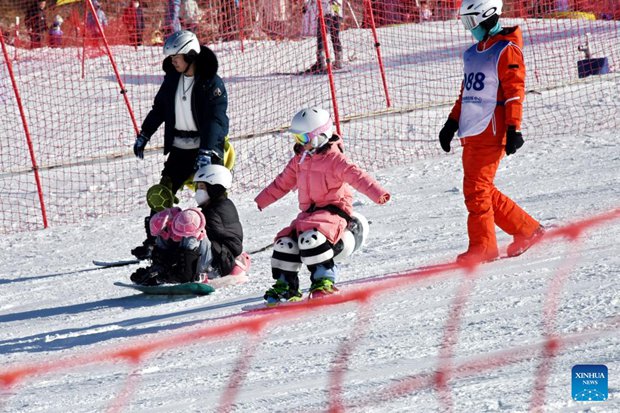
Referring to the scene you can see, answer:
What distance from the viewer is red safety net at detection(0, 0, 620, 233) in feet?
42.5

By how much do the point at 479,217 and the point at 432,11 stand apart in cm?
1294

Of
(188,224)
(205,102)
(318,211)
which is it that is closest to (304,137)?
(318,211)

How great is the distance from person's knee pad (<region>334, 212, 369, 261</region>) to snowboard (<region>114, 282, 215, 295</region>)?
1087mm

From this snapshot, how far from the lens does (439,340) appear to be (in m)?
5.41

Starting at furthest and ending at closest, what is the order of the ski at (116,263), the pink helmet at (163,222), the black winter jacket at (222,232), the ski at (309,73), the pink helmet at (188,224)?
the ski at (309,73) → the ski at (116,263) → the black winter jacket at (222,232) → the pink helmet at (163,222) → the pink helmet at (188,224)

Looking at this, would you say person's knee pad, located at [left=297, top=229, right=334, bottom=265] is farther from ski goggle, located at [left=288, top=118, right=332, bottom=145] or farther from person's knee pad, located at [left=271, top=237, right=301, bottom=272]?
ski goggle, located at [left=288, top=118, right=332, bottom=145]

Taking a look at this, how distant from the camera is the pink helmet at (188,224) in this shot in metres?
7.16

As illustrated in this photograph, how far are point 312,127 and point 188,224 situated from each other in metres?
1.15

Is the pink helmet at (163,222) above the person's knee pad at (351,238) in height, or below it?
above

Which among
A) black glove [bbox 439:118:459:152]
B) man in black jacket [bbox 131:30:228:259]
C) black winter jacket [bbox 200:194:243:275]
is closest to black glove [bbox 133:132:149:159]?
man in black jacket [bbox 131:30:228:259]

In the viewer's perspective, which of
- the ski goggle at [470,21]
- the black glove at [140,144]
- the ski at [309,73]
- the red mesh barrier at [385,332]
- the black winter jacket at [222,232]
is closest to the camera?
the red mesh barrier at [385,332]
